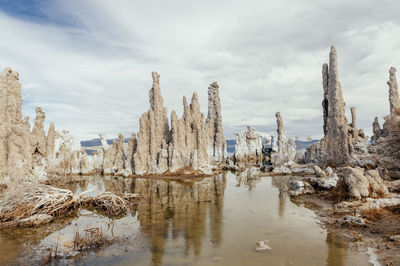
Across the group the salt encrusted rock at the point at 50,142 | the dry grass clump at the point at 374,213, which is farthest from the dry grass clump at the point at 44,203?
the salt encrusted rock at the point at 50,142

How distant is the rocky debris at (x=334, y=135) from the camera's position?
41.2m

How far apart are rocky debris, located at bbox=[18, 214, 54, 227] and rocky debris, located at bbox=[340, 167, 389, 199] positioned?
69.8ft

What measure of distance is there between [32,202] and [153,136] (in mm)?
29905

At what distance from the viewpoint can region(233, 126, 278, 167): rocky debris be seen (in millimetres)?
84688

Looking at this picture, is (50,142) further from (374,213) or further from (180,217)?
(374,213)

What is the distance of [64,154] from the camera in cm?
4953

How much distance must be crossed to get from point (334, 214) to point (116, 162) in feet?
137

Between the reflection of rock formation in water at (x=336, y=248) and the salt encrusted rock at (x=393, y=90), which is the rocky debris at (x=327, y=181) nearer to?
the reflection of rock formation in water at (x=336, y=248)

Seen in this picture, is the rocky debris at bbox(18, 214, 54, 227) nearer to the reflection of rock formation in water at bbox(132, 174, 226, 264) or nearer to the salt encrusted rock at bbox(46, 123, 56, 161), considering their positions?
the reflection of rock formation in water at bbox(132, 174, 226, 264)

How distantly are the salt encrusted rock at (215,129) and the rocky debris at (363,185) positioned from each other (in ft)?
181

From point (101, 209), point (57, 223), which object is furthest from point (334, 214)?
A: point (57, 223)

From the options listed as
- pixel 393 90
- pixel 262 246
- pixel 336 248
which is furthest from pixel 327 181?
pixel 393 90

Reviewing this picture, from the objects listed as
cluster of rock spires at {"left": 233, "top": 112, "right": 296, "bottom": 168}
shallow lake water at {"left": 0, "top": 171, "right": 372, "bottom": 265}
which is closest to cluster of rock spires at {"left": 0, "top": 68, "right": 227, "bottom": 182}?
shallow lake water at {"left": 0, "top": 171, "right": 372, "bottom": 265}

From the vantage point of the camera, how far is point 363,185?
1786 cm
